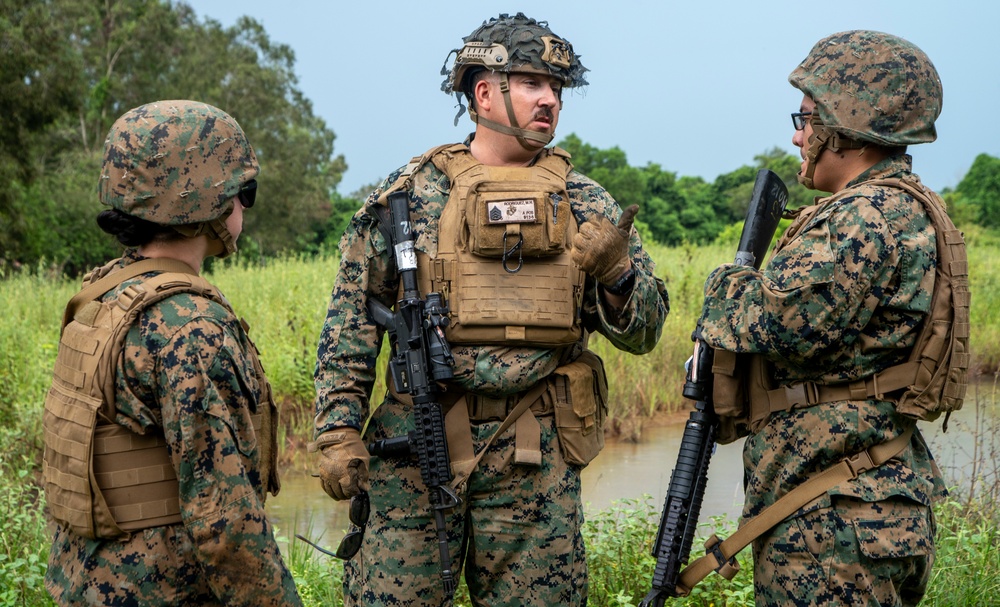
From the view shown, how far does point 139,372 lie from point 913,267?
2012 millimetres

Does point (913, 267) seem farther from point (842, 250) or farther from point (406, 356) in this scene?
point (406, 356)

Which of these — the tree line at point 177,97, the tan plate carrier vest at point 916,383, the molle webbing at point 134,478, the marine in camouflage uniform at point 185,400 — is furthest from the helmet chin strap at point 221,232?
the tree line at point 177,97

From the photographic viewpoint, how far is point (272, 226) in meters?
34.6

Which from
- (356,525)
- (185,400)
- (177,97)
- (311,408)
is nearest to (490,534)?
Answer: (356,525)

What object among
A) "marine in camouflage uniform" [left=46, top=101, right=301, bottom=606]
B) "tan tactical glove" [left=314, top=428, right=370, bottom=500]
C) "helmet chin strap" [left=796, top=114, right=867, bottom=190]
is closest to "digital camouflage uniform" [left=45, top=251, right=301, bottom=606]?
"marine in camouflage uniform" [left=46, top=101, right=301, bottom=606]

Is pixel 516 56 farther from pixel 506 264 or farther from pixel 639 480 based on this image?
pixel 639 480

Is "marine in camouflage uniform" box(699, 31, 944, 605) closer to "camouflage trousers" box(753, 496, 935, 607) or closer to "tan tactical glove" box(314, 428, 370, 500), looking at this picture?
"camouflage trousers" box(753, 496, 935, 607)

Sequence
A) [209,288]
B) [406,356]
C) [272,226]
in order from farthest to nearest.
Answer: [272,226] → [406,356] → [209,288]

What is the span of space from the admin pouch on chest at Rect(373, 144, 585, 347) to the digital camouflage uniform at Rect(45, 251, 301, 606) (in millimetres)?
1008

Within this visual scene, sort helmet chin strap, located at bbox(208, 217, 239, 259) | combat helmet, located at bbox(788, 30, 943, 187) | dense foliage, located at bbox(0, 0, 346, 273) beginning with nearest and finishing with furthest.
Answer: helmet chin strap, located at bbox(208, 217, 239, 259) < combat helmet, located at bbox(788, 30, 943, 187) < dense foliage, located at bbox(0, 0, 346, 273)

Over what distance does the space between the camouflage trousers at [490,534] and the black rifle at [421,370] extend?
73 millimetres

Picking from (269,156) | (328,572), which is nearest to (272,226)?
(269,156)

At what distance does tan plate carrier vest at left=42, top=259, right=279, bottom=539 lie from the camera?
7.19 ft

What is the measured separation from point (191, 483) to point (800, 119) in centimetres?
204
